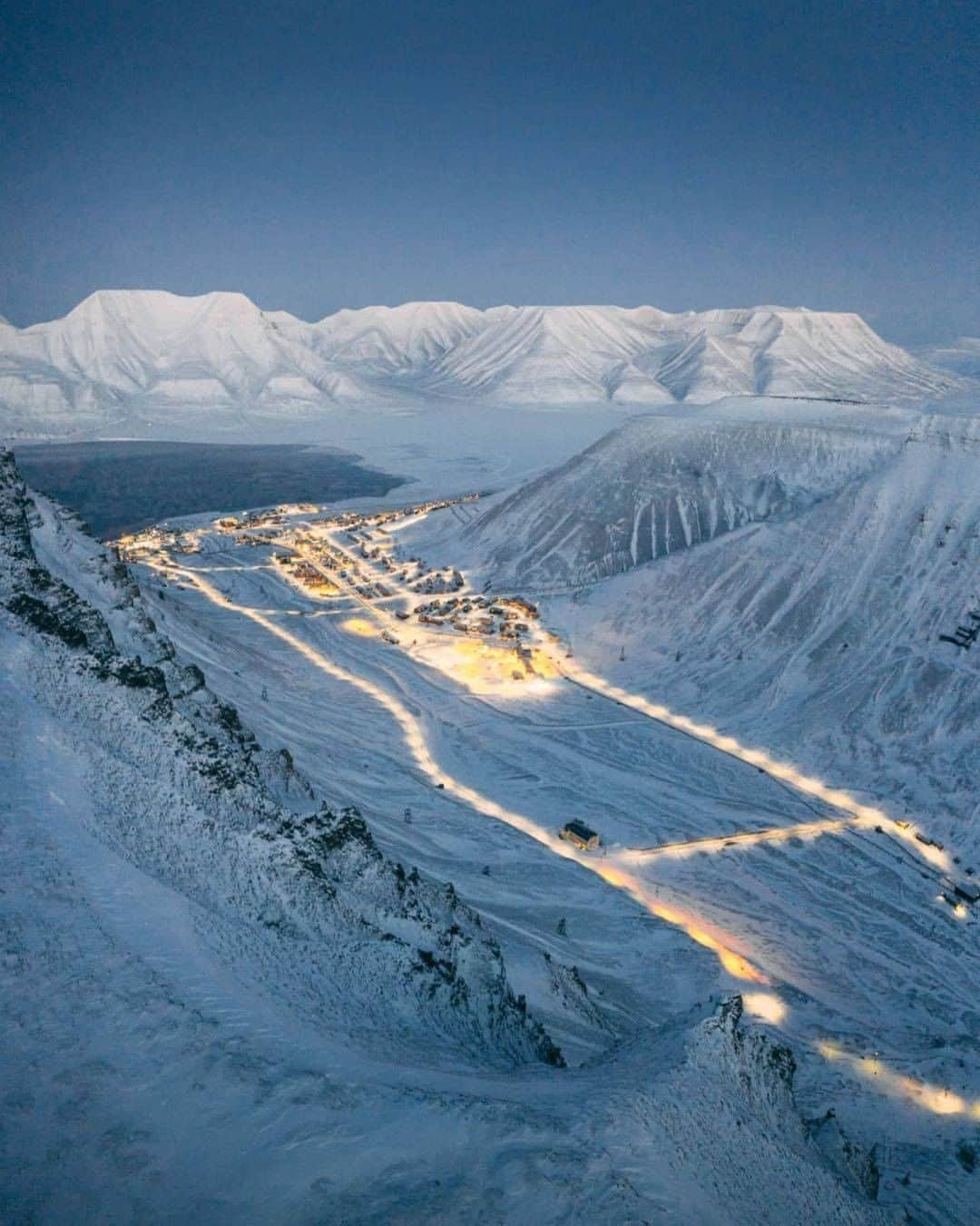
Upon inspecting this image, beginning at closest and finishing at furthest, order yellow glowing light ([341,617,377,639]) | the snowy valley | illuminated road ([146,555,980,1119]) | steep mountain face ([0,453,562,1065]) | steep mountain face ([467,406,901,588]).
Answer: the snowy valley → steep mountain face ([0,453,562,1065]) → illuminated road ([146,555,980,1119]) → yellow glowing light ([341,617,377,639]) → steep mountain face ([467,406,901,588])

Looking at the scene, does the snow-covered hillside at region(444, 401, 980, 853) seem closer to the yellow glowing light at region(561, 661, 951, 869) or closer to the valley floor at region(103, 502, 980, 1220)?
the yellow glowing light at region(561, 661, 951, 869)

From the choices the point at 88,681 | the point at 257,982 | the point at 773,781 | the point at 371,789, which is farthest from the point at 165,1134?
the point at 773,781

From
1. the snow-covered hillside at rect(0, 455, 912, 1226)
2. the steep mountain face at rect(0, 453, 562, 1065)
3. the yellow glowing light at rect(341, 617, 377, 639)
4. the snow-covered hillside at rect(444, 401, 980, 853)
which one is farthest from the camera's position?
the yellow glowing light at rect(341, 617, 377, 639)

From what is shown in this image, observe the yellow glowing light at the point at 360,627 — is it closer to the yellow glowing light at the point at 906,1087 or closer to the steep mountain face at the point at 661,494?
the steep mountain face at the point at 661,494

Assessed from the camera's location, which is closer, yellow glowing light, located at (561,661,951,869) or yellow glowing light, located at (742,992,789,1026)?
yellow glowing light, located at (742,992,789,1026)

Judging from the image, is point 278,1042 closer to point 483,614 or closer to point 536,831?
point 536,831

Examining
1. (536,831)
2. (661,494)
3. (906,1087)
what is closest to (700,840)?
(536,831)

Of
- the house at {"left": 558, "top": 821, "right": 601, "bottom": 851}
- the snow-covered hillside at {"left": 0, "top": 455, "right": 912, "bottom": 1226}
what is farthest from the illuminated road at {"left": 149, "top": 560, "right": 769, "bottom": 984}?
the snow-covered hillside at {"left": 0, "top": 455, "right": 912, "bottom": 1226}

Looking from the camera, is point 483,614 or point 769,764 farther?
point 483,614

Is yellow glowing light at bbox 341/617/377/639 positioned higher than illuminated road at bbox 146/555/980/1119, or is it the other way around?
yellow glowing light at bbox 341/617/377/639
